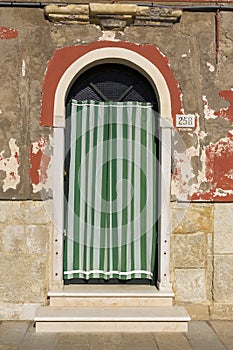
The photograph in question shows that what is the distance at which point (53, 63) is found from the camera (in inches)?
210

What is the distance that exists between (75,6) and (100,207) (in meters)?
2.17

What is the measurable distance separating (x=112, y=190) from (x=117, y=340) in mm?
1633

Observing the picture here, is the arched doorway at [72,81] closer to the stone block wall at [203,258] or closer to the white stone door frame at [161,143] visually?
the white stone door frame at [161,143]

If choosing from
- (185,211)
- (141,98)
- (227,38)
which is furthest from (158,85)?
(185,211)

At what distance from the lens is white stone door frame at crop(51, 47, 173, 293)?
5.30 metres

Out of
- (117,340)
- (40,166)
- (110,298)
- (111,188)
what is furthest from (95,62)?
(117,340)

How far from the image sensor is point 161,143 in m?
5.40

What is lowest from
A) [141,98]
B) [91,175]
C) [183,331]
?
[183,331]

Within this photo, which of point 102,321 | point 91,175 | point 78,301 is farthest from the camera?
point 91,175

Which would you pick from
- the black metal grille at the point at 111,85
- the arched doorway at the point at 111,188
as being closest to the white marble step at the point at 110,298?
the arched doorway at the point at 111,188

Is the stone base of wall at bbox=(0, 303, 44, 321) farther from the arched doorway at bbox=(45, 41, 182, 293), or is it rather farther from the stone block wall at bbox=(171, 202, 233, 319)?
the stone block wall at bbox=(171, 202, 233, 319)

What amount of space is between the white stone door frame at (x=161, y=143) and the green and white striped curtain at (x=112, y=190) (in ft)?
0.65

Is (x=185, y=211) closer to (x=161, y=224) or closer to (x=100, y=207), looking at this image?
(x=161, y=224)

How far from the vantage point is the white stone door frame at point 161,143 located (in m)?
5.30
